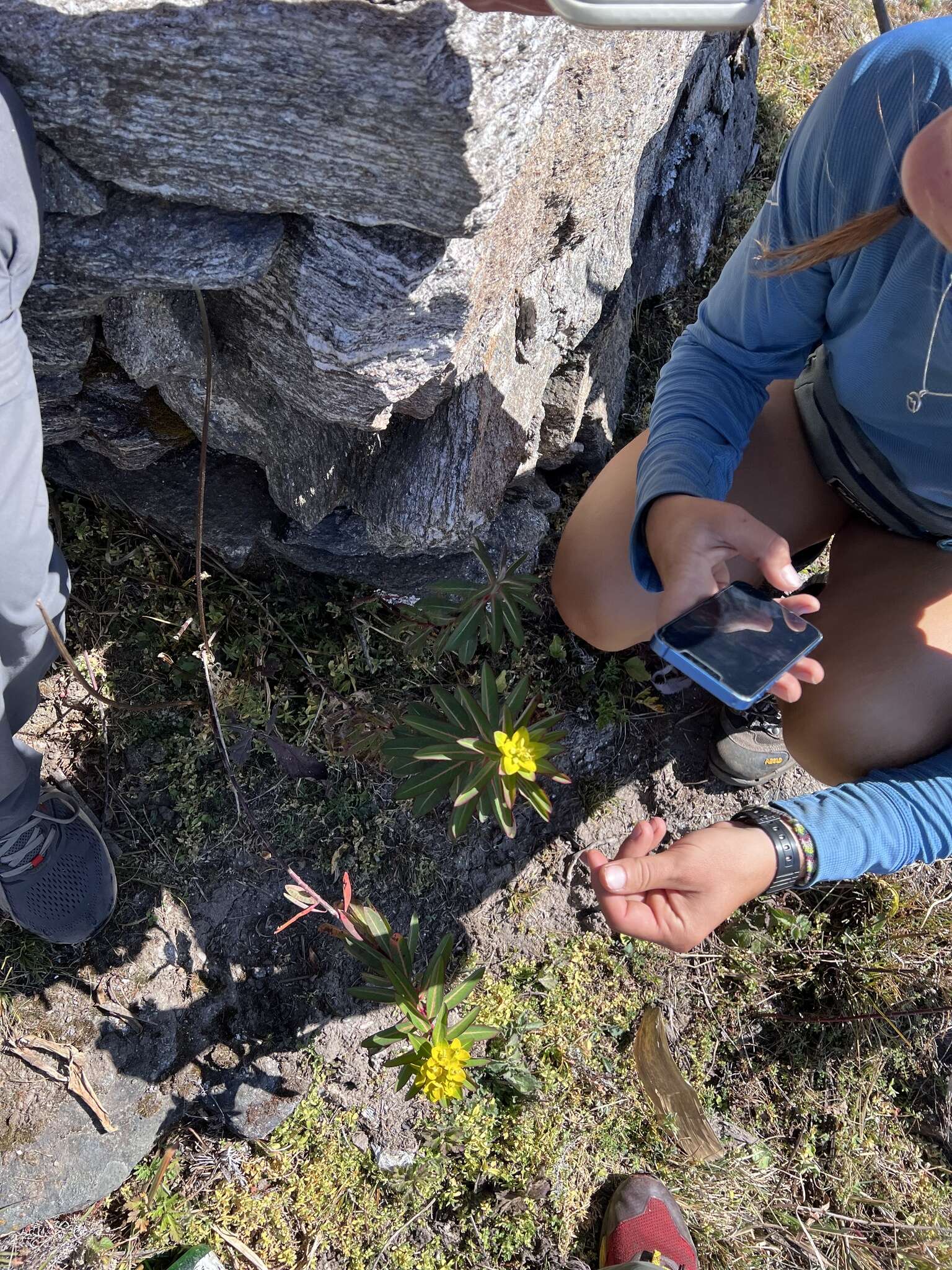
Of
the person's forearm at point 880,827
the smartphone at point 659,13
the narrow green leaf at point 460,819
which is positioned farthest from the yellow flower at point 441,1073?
the smartphone at point 659,13

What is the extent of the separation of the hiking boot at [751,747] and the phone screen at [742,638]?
126 cm

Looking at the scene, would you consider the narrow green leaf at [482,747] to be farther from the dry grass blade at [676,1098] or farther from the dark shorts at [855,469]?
the dry grass blade at [676,1098]

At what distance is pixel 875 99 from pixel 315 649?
212 cm

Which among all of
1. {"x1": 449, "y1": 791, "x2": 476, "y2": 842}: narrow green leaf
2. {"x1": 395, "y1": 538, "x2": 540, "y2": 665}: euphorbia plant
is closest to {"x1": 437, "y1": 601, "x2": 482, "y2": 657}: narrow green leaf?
{"x1": 395, "y1": 538, "x2": 540, "y2": 665}: euphorbia plant

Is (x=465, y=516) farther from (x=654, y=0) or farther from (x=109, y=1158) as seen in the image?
(x=109, y=1158)

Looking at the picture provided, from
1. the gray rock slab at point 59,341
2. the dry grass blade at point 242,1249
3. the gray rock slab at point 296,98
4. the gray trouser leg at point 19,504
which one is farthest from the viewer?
the dry grass blade at point 242,1249

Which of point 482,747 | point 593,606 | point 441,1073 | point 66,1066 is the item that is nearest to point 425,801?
point 482,747

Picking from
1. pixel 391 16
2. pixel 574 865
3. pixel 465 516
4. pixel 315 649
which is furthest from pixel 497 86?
pixel 574 865

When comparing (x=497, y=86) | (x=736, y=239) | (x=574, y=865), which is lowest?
(x=574, y=865)

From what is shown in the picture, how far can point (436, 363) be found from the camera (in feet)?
5.98

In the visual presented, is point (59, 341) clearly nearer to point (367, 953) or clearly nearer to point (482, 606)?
point (482, 606)

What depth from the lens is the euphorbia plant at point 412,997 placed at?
6.31 ft

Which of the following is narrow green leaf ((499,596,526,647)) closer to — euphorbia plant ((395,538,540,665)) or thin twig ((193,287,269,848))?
euphorbia plant ((395,538,540,665))

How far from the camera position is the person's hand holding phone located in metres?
1.72
